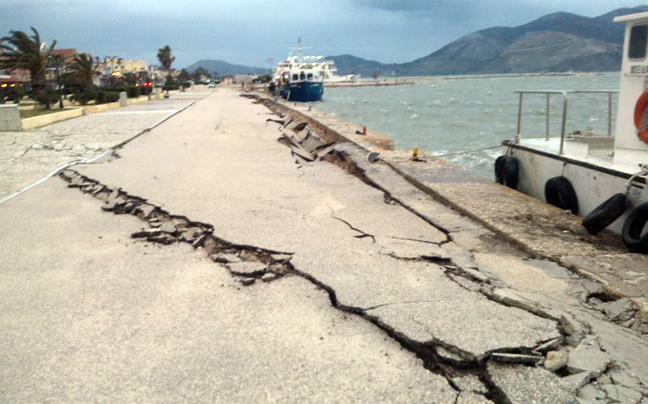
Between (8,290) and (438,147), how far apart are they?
21.8m

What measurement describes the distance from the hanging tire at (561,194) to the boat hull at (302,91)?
2158 inches

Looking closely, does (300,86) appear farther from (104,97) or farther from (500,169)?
(500,169)

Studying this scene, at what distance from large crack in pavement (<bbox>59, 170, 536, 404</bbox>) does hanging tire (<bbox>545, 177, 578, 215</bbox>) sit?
13.2 ft

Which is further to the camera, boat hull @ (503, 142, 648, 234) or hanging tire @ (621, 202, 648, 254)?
boat hull @ (503, 142, 648, 234)

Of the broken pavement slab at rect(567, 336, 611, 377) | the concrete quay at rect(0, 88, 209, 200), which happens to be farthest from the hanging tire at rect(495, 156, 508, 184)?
the concrete quay at rect(0, 88, 209, 200)

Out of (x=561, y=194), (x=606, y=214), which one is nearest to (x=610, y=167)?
(x=561, y=194)

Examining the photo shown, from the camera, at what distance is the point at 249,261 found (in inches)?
207

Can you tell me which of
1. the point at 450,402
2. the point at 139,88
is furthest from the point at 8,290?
the point at 139,88

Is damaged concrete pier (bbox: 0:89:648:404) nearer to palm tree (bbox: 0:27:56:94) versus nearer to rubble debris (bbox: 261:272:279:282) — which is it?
rubble debris (bbox: 261:272:279:282)

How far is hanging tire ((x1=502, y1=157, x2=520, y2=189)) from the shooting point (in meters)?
9.16

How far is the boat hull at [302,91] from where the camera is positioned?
6284 centimetres

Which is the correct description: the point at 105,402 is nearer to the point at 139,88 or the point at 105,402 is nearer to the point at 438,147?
the point at 438,147

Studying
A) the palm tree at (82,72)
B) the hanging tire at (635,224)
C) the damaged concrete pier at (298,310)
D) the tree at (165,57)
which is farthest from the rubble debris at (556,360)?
the tree at (165,57)

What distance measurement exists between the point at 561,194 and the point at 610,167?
3.04ft
